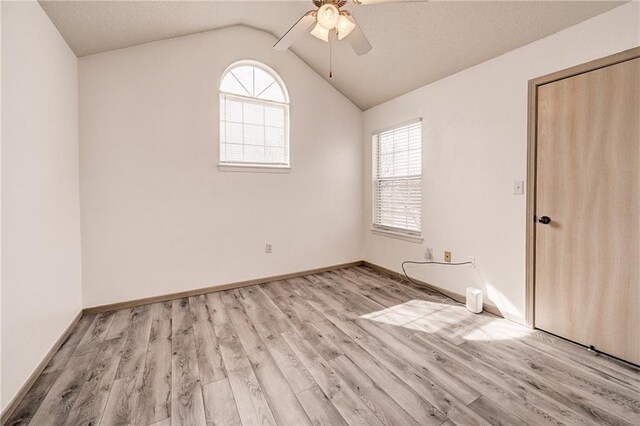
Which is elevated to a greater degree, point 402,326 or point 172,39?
point 172,39

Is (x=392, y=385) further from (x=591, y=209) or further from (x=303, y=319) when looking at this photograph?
(x=591, y=209)

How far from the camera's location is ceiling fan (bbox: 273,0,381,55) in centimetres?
169

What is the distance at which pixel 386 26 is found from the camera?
2.70 m

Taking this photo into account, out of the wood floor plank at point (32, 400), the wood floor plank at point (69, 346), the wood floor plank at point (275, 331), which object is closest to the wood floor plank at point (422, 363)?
the wood floor plank at point (275, 331)

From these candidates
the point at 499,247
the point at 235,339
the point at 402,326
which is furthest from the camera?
the point at 499,247

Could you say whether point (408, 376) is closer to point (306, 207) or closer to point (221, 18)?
point (306, 207)

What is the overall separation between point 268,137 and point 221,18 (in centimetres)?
133

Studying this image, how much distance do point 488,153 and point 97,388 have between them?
3.44 metres

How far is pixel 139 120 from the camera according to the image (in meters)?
2.83

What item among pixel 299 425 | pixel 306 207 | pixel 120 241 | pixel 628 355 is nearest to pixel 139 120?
pixel 120 241

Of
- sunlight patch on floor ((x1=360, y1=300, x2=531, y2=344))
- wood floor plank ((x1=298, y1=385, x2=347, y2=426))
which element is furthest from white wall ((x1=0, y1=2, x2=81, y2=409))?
sunlight patch on floor ((x1=360, y1=300, x2=531, y2=344))

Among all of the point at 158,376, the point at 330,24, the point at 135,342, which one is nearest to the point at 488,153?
the point at 330,24

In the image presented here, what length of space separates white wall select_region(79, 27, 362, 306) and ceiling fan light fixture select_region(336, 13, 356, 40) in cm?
186

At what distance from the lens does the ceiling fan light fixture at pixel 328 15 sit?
1.67m
